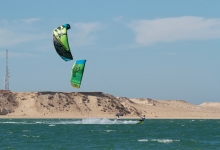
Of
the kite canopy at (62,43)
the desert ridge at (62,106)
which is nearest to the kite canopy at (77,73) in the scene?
the kite canopy at (62,43)

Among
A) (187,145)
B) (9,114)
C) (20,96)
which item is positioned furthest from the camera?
(20,96)

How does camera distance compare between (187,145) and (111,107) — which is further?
(111,107)

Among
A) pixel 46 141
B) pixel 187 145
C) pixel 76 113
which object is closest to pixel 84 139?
pixel 46 141

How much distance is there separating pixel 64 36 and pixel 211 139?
1429 cm

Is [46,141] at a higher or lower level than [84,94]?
lower

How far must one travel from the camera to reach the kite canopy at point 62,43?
3991 cm

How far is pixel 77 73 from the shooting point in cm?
4144

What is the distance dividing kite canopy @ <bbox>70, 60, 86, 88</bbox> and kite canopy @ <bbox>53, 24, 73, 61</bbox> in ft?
5.12

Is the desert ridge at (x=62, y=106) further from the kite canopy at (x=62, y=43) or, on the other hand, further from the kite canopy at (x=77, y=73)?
the kite canopy at (x=62, y=43)

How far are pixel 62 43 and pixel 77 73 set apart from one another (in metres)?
2.81

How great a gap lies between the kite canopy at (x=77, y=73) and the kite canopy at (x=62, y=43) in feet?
5.12

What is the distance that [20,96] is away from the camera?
10831 cm

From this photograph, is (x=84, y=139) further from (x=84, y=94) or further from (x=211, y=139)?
(x=84, y=94)

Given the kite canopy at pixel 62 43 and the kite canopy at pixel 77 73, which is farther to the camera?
the kite canopy at pixel 77 73
